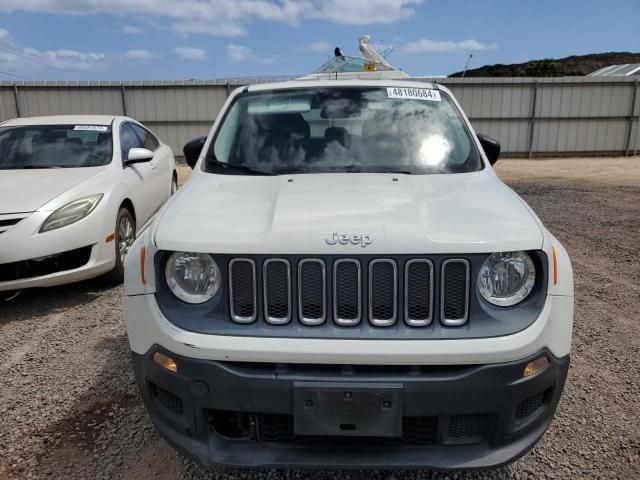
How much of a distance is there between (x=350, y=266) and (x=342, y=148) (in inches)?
50.5

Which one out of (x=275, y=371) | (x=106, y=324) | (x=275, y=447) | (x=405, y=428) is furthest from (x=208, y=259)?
(x=106, y=324)

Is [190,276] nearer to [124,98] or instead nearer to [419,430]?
[419,430]

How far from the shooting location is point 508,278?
6.64ft

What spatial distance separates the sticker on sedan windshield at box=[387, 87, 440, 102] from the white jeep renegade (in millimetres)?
1439

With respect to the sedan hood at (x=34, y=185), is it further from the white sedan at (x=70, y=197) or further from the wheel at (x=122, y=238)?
the wheel at (x=122, y=238)

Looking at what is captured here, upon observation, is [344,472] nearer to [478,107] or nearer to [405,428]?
[405,428]

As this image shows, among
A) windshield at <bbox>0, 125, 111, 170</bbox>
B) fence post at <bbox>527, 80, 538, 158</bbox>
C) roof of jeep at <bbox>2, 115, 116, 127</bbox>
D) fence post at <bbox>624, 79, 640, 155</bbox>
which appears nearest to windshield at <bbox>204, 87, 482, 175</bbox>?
windshield at <bbox>0, 125, 111, 170</bbox>

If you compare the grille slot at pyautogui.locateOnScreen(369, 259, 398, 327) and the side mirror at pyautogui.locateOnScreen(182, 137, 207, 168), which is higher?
the side mirror at pyautogui.locateOnScreen(182, 137, 207, 168)

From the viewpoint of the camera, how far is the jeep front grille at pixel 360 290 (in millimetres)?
1951

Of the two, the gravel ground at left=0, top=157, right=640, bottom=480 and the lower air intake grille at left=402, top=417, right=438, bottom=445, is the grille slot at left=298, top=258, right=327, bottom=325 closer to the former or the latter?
the lower air intake grille at left=402, top=417, right=438, bottom=445

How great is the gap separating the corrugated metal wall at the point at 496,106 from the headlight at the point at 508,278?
16727 millimetres

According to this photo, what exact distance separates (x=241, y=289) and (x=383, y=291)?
0.53 metres

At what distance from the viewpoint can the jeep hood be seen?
1.96 metres

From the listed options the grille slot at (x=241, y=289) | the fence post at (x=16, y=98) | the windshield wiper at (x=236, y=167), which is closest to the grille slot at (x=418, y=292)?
the grille slot at (x=241, y=289)
